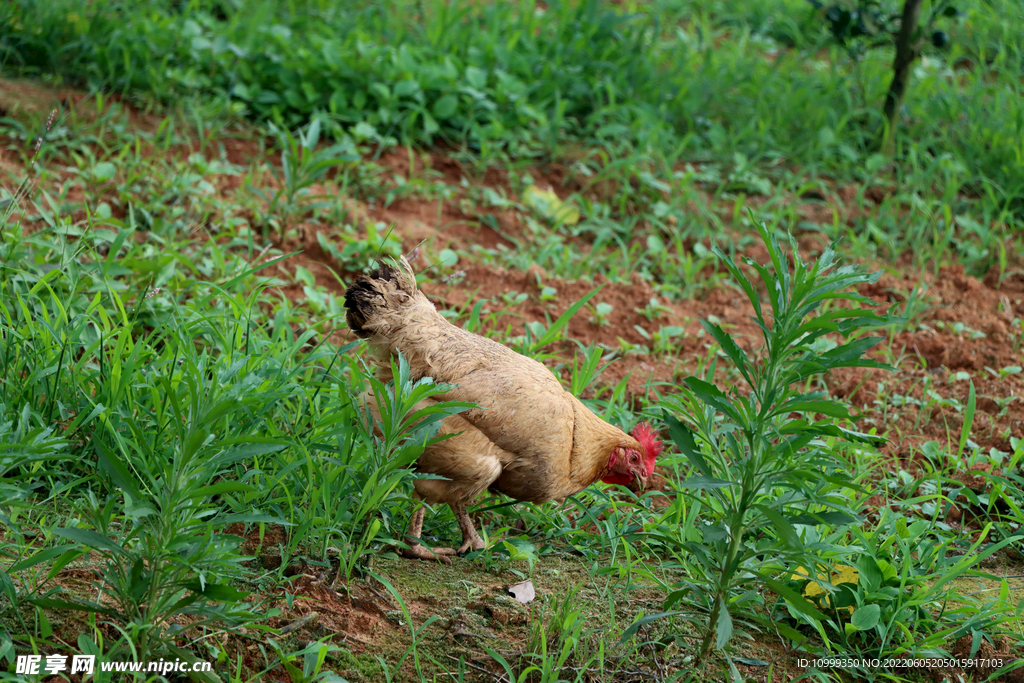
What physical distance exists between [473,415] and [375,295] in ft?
1.91

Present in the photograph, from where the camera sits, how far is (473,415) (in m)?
2.96

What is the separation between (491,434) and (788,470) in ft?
3.62

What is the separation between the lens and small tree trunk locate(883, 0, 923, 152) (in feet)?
20.2

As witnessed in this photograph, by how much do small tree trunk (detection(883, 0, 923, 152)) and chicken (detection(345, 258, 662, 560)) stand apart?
4681 mm

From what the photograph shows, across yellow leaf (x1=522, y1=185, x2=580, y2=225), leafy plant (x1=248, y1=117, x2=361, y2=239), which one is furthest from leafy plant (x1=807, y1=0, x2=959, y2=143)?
leafy plant (x1=248, y1=117, x2=361, y2=239)

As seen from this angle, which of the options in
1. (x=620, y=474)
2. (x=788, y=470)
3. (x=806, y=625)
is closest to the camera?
(x=788, y=470)

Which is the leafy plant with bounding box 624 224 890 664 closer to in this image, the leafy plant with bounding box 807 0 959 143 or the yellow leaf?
the yellow leaf

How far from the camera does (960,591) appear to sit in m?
3.12

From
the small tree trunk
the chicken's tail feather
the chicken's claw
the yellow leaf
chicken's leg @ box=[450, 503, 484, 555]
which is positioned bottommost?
the chicken's claw

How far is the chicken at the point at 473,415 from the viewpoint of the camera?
9.62ft

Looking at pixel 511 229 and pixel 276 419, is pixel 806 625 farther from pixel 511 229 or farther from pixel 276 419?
pixel 511 229

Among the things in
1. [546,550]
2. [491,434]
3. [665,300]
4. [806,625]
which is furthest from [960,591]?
[665,300]

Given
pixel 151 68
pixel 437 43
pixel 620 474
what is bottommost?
pixel 620 474

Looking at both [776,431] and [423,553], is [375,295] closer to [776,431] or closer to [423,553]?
[423,553]
